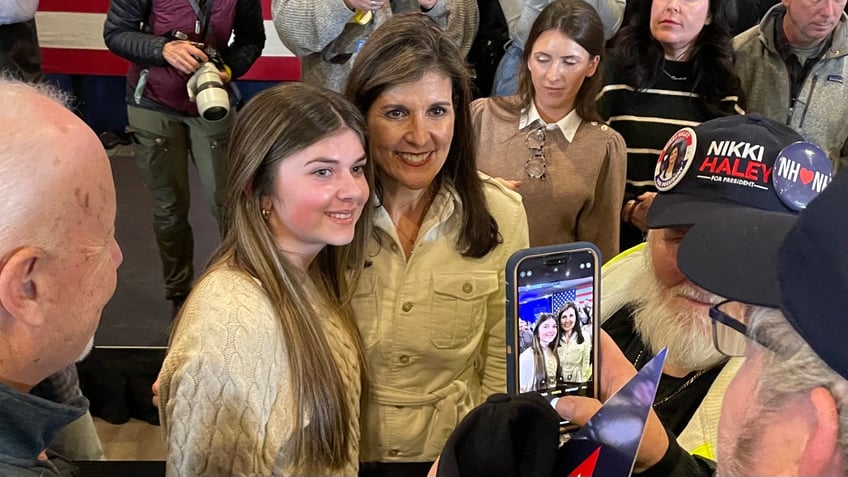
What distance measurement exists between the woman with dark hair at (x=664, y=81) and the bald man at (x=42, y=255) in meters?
1.83

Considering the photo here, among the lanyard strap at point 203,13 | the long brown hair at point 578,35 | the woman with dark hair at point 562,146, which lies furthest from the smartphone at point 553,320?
the lanyard strap at point 203,13

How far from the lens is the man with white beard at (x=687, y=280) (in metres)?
1.32

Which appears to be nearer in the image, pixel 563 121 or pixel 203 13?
pixel 563 121

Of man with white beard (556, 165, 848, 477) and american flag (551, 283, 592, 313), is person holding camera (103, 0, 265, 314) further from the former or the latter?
man with white beard (556, 165, 848, 477)

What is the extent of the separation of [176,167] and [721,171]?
2.32 metres

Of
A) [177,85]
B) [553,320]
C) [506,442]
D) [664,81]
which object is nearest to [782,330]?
[506,442]

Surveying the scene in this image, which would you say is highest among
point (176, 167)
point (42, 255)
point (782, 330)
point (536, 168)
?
point (782, 330)

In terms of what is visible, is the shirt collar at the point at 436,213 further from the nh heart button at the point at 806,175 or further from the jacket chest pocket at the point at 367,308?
the nh heart button at the point at 806,175

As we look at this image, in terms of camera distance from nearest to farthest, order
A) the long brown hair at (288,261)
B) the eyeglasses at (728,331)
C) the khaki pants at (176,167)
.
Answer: the eyeglasses at (728,331) → the long brown hair at (288,261) → the khaki pants at (176,167)

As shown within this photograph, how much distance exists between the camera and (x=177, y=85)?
2.92m

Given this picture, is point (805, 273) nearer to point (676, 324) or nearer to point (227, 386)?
point (676, 324)

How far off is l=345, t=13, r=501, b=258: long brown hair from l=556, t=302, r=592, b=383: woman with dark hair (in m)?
0.50

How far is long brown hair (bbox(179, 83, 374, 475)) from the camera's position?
141 centimetres

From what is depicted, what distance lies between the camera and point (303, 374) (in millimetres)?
1407
